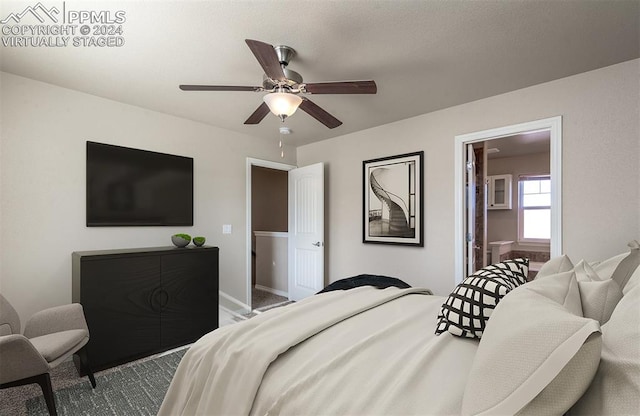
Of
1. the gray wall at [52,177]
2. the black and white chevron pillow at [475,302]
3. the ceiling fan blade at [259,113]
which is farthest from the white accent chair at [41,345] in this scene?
the black and white chevron pillow at [475,302]

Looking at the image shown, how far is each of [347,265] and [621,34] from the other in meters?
3.35

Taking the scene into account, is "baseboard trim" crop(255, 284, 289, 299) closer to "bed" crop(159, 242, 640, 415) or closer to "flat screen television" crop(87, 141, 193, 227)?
"flat screen television" crop(87, 141, 193, 227)

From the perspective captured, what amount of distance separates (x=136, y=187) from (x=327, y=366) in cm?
299

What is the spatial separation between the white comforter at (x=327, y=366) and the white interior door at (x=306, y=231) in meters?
2.70

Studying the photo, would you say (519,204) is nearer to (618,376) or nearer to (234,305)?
(234,305)

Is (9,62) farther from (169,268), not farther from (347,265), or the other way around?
(347,265)

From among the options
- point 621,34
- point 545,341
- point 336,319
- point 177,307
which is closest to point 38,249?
point 177,307

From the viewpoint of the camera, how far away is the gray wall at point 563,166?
2.36 meters

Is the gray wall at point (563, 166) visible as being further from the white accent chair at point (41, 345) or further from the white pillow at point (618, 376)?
the white accent chair at point (41, 345)

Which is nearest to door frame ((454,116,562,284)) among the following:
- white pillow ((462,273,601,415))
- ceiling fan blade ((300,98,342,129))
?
ceiling fan blade ((300,98,342,129))

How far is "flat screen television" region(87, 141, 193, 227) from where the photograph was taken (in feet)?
9.68

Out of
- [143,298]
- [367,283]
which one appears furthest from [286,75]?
[143,298]

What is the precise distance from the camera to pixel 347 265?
4.23m

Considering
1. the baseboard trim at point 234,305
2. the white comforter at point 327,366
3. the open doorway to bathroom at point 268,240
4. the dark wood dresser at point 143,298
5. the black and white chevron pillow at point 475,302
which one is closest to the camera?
the white comforter at point 327,366
